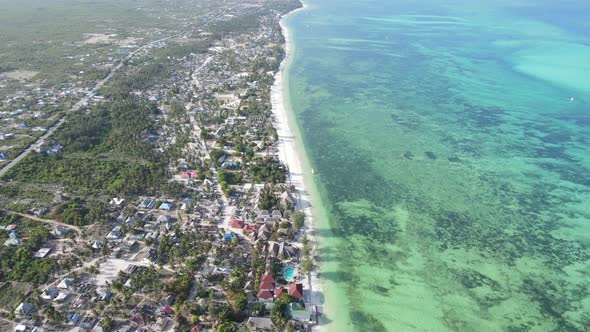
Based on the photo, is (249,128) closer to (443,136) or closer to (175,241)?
(175,241)

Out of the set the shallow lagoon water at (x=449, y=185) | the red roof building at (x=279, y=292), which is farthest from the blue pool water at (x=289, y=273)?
the shallow lagoon water at (x=449, y=185)

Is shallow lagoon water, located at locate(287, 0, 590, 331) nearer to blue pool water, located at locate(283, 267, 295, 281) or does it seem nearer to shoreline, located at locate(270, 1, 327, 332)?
shoreline, located at locate(270, 1, 327, 332)

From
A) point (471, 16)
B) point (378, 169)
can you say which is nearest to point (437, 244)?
point (378, 169)

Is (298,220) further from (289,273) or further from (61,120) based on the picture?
(61,120)

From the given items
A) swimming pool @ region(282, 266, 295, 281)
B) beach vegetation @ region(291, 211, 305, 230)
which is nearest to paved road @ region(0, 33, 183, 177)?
beach vegetation @ region(291, 211, 305, 230)

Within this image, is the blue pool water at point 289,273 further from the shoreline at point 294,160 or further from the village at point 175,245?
the shoreline at point 294,160

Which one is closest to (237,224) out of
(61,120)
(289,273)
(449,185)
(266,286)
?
(289,273)

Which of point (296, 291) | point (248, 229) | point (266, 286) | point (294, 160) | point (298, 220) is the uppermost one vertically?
point (294, 160)
